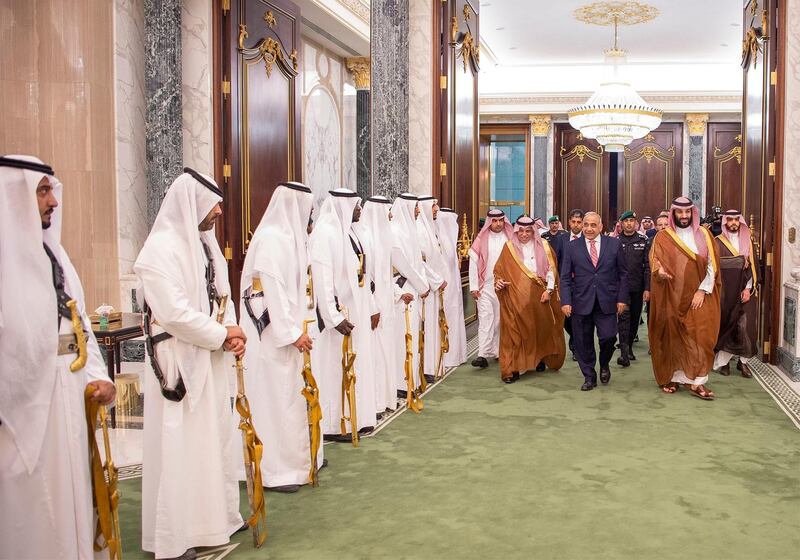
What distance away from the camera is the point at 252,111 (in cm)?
648

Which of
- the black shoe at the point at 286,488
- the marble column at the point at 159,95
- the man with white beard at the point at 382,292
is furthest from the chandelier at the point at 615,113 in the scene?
the black shoe at the point at 286,488

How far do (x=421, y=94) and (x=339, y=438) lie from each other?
4.63m

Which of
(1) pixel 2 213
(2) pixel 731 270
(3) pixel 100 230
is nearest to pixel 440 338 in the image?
(2) pixel 731 270

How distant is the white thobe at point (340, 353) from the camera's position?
194 inches

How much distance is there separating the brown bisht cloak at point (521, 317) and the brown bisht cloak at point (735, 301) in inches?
56.8

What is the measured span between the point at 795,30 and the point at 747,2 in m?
1.61

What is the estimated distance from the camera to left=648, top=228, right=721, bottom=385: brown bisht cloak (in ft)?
20.6

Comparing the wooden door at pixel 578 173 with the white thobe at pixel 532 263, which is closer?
the white thobe at pixel 532 263

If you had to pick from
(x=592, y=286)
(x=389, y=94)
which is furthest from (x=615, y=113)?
(x=592, y=286)

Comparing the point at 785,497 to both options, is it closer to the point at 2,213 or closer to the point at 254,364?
the point at 254,364

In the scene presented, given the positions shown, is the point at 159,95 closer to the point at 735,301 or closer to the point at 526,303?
the point at 526,303

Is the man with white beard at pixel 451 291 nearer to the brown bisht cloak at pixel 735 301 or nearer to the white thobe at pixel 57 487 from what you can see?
the brown bisht cloak at pixel 735 301

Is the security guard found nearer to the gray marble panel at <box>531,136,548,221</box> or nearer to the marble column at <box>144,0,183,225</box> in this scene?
the marble column at <box>144,0,183,225</box>

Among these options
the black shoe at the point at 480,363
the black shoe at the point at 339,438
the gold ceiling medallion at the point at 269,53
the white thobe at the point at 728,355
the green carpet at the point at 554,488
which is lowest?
the green carpet at the point at 554,488
